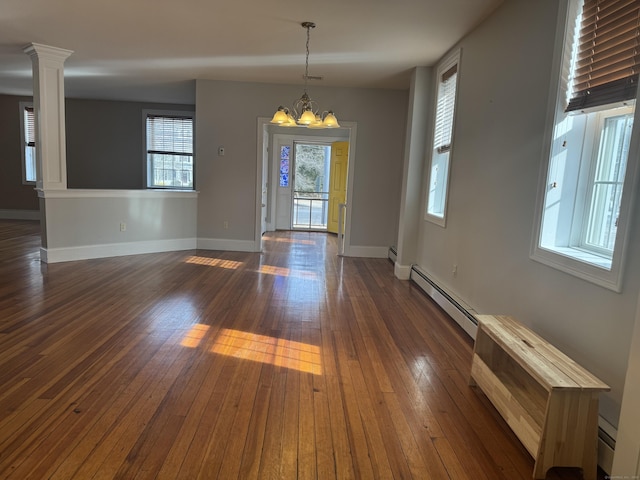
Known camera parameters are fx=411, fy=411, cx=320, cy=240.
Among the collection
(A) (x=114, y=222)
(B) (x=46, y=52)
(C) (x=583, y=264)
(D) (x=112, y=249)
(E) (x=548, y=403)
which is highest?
(B) (x=46, y=52)

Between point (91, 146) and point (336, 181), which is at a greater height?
point (91, 146)

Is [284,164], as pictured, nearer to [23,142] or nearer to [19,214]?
[23,142]

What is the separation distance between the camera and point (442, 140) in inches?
182

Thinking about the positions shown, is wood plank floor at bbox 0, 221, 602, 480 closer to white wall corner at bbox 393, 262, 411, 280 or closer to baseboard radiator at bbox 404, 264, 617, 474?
baseboard radiator at bbox 404, 264, 617, 474

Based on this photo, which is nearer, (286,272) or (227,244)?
(286,272)

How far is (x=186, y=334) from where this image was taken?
10.3ft

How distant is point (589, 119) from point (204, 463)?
8.59 ft

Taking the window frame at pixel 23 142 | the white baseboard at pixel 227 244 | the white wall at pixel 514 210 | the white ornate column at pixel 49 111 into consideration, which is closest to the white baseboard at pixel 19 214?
the window frame at pixel 23 142

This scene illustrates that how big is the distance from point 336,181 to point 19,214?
6830 millimetres

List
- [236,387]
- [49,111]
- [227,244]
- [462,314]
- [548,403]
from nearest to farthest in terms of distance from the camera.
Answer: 1. [548,403]
2. [236,387]
3. [462,314]
4. [49,111]
5. [227,244]

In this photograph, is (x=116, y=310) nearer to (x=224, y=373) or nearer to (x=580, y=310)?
(x=224, y=373)

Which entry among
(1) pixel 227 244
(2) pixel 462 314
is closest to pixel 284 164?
(1) pixel 227 244

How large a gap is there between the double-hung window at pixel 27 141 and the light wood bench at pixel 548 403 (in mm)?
9757

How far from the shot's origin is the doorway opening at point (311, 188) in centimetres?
948
